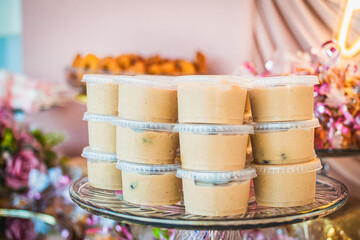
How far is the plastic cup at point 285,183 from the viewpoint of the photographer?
0.83 metres

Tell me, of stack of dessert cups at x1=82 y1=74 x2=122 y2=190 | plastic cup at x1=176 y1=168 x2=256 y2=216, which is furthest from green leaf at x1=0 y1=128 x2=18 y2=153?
plastic cup at x1=176 y1=168 x2=256 y2=216

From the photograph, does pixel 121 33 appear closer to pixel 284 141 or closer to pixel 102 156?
pixel 102 156

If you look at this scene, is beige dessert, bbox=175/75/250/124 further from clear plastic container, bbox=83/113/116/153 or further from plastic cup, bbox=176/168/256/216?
clear plastic container, bbox=83/113/116/153

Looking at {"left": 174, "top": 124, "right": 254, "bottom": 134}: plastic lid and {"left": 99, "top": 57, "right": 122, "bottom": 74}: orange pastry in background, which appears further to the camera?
Result: {"left": 99, "top": 57, "right": 122, "bottom": 74}: orange pastry in background

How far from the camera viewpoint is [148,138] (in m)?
0.85

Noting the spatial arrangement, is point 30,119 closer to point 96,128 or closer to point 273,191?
point 96,128

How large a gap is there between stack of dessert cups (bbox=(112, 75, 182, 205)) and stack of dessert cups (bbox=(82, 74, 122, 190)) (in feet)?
0.33

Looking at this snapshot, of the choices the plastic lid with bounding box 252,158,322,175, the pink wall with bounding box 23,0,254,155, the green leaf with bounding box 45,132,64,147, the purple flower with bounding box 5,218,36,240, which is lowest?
the purple flower with bounding box 5,218,36,240

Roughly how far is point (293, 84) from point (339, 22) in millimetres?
871

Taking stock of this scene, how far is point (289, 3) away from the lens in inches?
67.9

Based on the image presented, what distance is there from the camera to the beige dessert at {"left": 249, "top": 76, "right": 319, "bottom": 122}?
0.83 meters

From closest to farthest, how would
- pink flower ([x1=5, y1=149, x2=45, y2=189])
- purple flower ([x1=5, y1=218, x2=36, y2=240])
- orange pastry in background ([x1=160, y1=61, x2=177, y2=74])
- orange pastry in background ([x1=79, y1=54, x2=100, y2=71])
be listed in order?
1. purple flower ([x1=5, y1=218, x2=36, y2=240])
2. pink flower ([x1=5, y1=149, x2=45, y2=189])
3. orange pastry in background ([x1=160, y1=61, x2=177, y2=74])
4. orange pastry in background ([x1=79, y1=54, x2=100, y2=71])

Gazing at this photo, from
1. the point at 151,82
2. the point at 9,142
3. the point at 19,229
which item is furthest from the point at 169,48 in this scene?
the point at 151,82

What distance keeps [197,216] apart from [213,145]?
130mm
